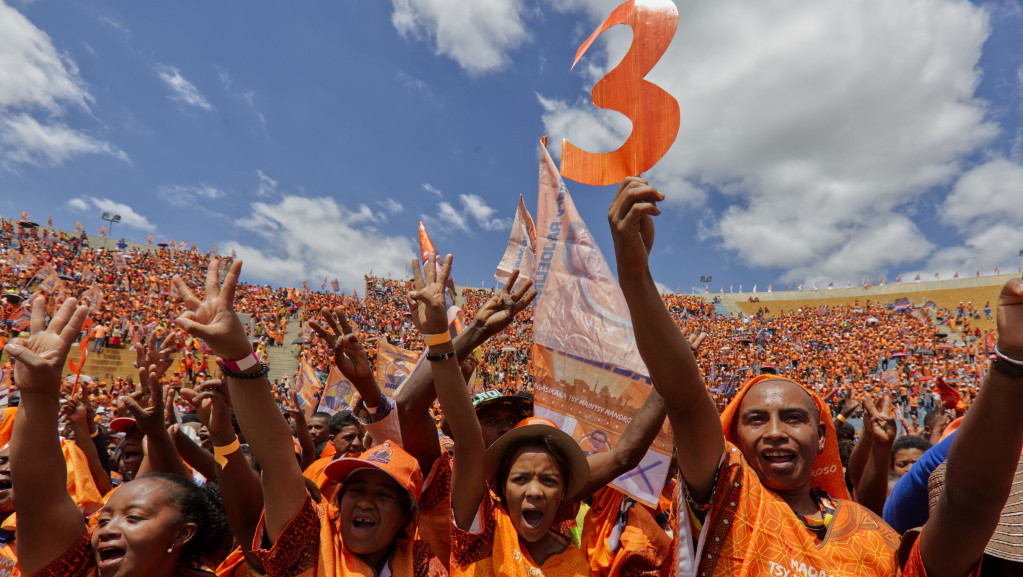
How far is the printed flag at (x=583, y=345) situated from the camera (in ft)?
9.32

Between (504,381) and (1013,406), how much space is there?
817 inches

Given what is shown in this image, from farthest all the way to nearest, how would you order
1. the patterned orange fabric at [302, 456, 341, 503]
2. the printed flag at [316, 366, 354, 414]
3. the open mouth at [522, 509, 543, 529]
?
the printed flag at [316, 366, 354, 414] → the patterned orange fabric at [302, 456, 341, 503] → the open mouth at [522, 509, 543, 529]

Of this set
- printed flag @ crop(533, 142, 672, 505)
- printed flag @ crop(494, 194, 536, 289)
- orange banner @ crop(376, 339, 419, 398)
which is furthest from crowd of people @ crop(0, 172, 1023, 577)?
orange banner @ crop(376, 339, 419, 398)

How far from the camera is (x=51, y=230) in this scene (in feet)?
108

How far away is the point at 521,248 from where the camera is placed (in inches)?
177

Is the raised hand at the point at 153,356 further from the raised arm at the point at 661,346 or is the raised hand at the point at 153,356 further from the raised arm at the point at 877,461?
the raised arm at the point at 877,461

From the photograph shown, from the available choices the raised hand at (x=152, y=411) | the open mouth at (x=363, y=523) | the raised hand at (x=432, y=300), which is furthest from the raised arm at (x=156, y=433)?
the raised hand at (x=432, y=300)

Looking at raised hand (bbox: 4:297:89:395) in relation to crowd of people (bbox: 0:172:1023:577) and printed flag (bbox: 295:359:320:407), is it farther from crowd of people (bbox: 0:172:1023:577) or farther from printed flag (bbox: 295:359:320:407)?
printed flag (bbox: 295:359:320:407)

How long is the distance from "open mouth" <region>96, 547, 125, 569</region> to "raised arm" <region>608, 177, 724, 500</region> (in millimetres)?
2044

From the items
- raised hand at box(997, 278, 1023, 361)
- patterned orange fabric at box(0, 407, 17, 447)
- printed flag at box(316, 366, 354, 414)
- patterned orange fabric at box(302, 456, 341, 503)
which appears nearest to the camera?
raised hand at box(997, 278, 1023, 361)

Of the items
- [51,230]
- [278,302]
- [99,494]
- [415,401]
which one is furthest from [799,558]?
Answer: [51,230]

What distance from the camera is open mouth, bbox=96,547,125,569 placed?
1.97 m

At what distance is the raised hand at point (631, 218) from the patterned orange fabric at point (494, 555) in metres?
1.17

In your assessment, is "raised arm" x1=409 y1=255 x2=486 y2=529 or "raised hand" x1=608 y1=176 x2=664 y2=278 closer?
"raised hand" x1=608 y1=176 x2=664 y2=278
